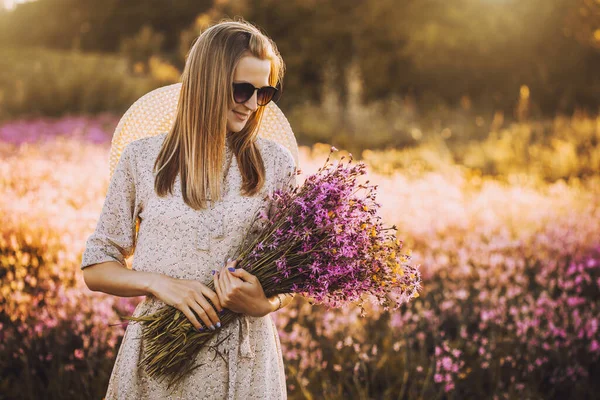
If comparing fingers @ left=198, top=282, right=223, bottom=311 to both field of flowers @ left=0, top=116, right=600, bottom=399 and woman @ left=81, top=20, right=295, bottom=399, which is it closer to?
woman @ left=81, top=20, right=295, bottom=399

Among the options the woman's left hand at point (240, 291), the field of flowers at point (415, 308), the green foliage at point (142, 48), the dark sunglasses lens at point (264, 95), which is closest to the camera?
the woman's left hand at point (240, 291)

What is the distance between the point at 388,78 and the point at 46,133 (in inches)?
577

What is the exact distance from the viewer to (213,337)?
6.95 feet

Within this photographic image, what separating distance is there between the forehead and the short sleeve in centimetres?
46

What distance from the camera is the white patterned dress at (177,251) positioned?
2.10 metres

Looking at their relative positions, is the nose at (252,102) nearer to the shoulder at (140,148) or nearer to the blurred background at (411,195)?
the shoulder at (140,148)

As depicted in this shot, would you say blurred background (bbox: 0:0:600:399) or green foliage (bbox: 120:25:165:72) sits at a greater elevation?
green foliage (bbox: 120:25:165:72)

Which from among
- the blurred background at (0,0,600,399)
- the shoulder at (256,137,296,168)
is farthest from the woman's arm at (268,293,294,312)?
the blurred background at (0,0,600,399)

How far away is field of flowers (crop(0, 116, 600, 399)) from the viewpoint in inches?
153

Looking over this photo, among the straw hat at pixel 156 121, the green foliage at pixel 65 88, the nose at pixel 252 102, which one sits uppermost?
the green foliage at pixel 65 88

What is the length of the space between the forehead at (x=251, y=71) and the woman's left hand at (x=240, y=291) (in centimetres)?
64

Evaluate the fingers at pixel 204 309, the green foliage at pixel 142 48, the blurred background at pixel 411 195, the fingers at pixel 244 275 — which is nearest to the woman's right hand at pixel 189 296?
the fingers at pixel 204 309

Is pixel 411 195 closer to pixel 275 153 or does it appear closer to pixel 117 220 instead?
pixel 275 153

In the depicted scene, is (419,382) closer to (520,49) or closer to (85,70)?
(85,70)
